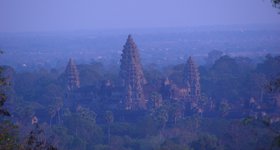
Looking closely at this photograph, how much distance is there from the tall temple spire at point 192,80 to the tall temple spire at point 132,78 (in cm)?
435

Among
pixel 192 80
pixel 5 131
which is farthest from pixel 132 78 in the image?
pixel 5 131

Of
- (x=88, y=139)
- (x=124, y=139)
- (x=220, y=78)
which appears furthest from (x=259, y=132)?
(x=220, y=78)

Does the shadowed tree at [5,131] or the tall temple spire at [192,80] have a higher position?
the shadowed tree at [5,131]

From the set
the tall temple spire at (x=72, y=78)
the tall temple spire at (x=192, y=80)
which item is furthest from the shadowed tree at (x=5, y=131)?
the tall temple spire at (x=72, y=78)

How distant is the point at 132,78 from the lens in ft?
162

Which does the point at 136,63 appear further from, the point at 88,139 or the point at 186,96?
the point at 88,139

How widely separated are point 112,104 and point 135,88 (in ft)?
8.34

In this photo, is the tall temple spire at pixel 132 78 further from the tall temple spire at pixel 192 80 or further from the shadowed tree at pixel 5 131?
the shadowed tree at pixel 5 131

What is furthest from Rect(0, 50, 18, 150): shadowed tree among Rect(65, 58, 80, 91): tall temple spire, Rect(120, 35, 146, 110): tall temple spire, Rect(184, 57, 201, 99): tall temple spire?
Rect(65, 58, 80, 91): tall temple spire

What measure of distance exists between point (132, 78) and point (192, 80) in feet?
20.4

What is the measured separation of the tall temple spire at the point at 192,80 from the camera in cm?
5054

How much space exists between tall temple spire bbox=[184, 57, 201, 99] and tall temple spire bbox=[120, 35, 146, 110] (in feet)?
14.3

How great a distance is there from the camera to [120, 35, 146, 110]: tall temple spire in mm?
48062

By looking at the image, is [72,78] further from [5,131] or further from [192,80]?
[5,131]
